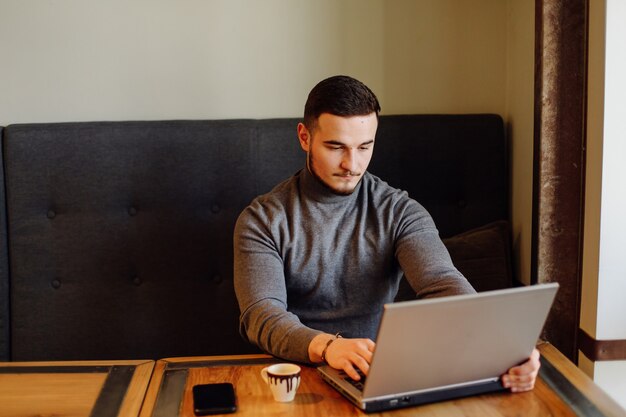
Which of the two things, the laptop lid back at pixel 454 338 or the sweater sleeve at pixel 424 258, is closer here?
the laptop lid back at pixel 454 338

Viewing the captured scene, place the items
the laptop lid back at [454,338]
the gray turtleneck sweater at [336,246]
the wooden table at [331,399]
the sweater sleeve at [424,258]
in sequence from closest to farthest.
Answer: the laptop lid back at [454,338] < the wooden table at [331,399] < the sweater sleeve at [424,258] < the gray turtleneck sweater at [336,246]

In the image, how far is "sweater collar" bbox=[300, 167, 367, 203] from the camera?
1.74 meters

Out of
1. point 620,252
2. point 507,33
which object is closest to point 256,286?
point 620,252

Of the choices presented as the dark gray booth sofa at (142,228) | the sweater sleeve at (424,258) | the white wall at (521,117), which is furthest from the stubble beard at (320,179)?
the white wall at (521,117)

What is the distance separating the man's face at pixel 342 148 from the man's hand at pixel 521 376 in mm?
559

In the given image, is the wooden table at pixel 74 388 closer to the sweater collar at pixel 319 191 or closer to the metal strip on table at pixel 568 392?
the sweater collar at pixel 319 191

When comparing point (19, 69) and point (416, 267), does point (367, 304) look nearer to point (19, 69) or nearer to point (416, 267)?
point (416, 267)

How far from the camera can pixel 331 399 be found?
128cm

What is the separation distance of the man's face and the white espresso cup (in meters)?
0.53

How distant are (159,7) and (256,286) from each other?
1.00m

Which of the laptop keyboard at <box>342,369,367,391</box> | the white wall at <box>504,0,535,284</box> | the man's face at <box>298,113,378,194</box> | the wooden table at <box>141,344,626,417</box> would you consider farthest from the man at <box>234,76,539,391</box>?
the white wall at <box>504,0,535,284</box>

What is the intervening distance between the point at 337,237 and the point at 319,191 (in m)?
0.11

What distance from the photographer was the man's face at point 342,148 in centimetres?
163

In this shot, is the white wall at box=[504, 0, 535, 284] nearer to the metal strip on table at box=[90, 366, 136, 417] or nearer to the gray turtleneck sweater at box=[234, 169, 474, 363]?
the gray turtleneck sweater at box=[234, 169, 474, 363]
